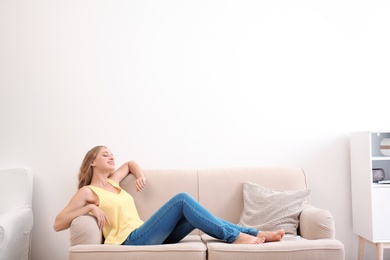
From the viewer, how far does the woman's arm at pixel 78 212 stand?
136 inches

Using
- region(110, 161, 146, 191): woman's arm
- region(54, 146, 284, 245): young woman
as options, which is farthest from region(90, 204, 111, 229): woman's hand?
region(110, 161, 146, 191): woman's arm

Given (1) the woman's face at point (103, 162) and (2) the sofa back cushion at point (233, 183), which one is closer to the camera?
(1) the woman's face at point (103, 162)

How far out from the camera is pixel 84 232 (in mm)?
3287

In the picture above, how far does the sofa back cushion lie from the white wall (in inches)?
14.3

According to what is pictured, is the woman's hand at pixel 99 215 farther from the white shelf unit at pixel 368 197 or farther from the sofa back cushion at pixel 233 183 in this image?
the white shelf unit at pixel 368 197

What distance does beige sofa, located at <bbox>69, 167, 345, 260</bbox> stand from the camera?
10.2 feet

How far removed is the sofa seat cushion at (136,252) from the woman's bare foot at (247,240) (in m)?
0.23

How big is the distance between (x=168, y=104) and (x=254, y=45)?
808 mm

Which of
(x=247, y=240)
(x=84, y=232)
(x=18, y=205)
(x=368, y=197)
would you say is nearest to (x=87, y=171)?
(x=84, y=232)

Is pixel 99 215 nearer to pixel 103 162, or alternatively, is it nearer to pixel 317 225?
pixel 103 162

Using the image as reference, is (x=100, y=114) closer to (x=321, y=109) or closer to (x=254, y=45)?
(x=254, y=45)

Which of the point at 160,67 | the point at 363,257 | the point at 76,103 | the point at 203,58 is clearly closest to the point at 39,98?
the point at 76,103

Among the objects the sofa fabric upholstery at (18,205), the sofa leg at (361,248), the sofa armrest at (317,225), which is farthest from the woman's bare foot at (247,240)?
the sofa fabric upholstery at (18,205)

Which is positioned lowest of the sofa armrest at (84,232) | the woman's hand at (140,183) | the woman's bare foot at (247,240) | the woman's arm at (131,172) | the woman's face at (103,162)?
the woman's bare foot at (247,240)
